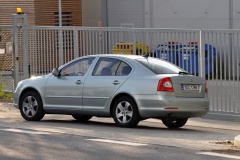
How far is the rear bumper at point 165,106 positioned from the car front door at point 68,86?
1572 millimetres

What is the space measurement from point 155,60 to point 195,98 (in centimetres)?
128

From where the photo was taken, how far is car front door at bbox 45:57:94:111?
16.2 meters

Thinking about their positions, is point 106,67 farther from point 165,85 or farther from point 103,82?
point 165,85

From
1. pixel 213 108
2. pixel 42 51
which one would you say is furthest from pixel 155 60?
pixel 42 51

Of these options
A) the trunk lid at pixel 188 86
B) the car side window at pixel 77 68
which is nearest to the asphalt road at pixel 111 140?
the trunk lid at pixel 188 86

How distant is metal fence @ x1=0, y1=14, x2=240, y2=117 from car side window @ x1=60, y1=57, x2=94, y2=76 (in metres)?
2.72

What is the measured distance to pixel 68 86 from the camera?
16375 mm

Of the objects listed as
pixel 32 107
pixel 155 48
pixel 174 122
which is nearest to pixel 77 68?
pixel 32 107

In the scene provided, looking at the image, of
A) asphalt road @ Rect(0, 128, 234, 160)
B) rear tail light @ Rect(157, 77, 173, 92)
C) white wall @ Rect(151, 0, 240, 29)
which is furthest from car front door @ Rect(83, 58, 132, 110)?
white wall @ Rect(151, 0, 240, 29)

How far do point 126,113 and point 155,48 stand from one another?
388cm

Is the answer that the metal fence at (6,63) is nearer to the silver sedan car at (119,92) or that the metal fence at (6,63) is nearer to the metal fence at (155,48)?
the metal fence at (155,48)

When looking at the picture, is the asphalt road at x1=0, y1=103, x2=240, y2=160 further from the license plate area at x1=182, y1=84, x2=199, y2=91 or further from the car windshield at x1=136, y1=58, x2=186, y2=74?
the car windshield at x1=136, y1=58, x2=186, y2=74

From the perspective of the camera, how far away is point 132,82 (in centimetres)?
1534

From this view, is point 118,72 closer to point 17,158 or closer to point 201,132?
point 201,132
